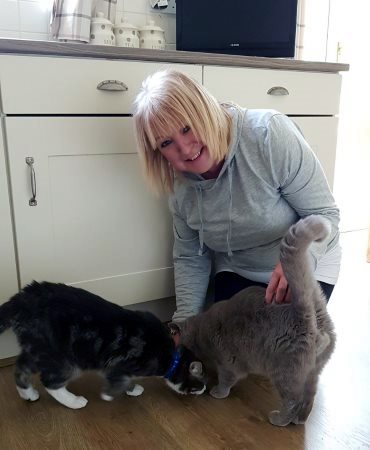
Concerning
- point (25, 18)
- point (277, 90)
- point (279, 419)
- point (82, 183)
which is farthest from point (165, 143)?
point (25, 18)

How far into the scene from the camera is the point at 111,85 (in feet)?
5.15

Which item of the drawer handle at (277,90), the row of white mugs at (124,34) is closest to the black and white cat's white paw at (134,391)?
the drawer handle at (277,90)

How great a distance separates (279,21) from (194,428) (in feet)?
6.15

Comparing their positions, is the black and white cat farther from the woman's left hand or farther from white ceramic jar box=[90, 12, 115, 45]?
white ceramic jar box=[90, 12, 115, 45]

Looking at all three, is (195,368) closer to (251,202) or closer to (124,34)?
(251,202)

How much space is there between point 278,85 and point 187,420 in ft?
4.36

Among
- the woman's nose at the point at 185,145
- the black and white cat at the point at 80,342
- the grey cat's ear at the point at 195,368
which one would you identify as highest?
the woman's nose at the point at 185,145

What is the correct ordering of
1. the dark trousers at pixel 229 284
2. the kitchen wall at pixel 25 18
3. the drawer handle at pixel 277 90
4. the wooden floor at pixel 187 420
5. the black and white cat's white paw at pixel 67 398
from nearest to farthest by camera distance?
the wooden floor at pixel 187 420 → the black and white cat's white paw at pixel 67 398 → the dark trousers at pixel 229 284 → the drawer handle at pixel 277 90 → the kitchen wall at pixel 25 18

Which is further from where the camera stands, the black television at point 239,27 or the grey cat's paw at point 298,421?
the black television at point 239,27

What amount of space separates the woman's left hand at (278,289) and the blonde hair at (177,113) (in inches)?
15.5

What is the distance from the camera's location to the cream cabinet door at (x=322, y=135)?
202cm

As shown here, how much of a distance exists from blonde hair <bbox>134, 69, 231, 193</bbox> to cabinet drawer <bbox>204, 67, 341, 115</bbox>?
40cm

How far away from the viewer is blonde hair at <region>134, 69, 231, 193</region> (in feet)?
4.29

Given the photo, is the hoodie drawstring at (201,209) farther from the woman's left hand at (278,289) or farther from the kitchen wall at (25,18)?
the kitchen wall at (25,18)
